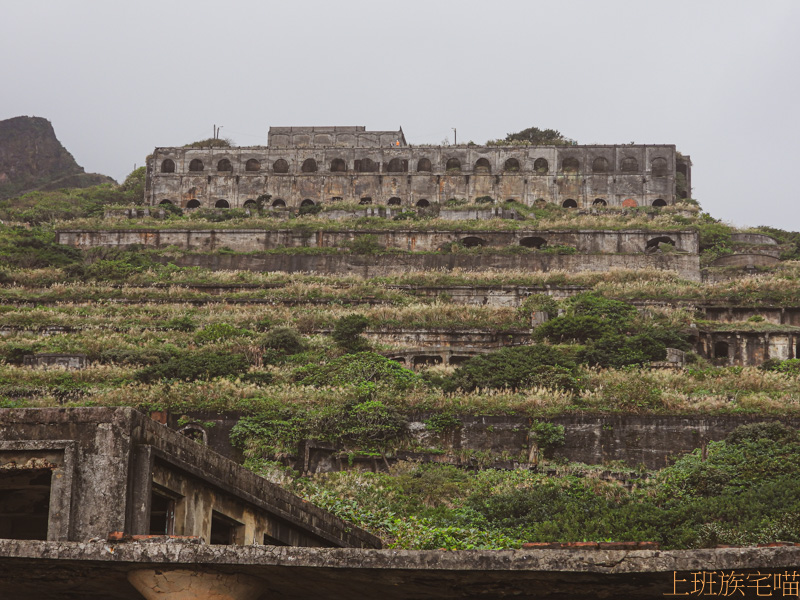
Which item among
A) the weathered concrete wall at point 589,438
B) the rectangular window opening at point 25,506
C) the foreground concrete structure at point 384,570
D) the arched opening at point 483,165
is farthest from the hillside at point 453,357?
the foreground concrete structure at point 384,570

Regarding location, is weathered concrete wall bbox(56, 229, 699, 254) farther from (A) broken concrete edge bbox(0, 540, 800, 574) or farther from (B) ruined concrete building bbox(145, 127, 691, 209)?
(A) broken concrete edge bbox(0, 540, 800, 574)

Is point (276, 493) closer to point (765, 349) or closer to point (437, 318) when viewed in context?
point (437, 318)

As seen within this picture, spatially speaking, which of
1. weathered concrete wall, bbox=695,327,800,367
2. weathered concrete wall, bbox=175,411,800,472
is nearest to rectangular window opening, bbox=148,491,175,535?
weathered concrete wall, bbox=175,411,800,472

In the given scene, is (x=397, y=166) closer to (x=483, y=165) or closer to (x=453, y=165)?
(x=453, y=165)

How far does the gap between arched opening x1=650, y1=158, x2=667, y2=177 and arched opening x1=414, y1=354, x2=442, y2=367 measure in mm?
30112

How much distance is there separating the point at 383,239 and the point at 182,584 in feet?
134

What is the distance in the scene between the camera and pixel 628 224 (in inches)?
1940

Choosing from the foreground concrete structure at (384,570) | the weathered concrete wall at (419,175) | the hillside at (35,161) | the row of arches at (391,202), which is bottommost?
the foreground concrete structure at (384,570)

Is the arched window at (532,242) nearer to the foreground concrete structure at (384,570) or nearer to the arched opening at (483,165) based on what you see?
the arched opening at (483,165)

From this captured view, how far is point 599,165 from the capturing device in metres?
59.5

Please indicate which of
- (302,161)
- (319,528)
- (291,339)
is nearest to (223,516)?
(319,528)

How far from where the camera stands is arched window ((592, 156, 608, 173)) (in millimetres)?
59281

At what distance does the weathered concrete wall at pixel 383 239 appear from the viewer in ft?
159

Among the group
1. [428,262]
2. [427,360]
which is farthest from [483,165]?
[427,360]
